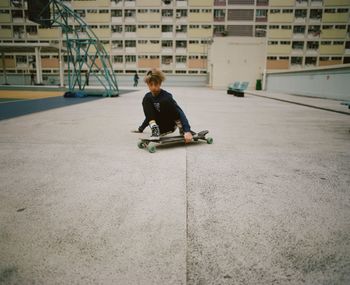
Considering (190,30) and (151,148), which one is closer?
(151,148)

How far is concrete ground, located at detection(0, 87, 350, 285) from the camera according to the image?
139 centimetres

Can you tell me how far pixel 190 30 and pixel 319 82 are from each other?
33.1 m

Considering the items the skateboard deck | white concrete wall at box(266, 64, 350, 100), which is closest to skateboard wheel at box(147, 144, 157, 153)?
the skateboard deck

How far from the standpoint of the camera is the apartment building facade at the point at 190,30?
4334 centimetres

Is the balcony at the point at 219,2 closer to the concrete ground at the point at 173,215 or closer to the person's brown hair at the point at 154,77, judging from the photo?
the person's brown hair at the point at 154,77

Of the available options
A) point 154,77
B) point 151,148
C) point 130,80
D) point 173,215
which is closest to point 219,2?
point 130,80

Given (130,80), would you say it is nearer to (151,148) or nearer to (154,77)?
(154,77)

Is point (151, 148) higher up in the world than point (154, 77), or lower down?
lower down

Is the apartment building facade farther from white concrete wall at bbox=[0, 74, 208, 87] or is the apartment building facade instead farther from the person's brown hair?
the person's brown hair

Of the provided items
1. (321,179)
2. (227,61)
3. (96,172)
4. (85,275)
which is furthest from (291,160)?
(227,61)

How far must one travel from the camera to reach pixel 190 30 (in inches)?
1747

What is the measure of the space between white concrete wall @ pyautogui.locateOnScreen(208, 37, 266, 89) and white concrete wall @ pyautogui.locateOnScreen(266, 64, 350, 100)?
6.90 m

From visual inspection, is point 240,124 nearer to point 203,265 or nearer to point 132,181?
point 132,181

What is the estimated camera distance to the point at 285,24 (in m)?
43.6
